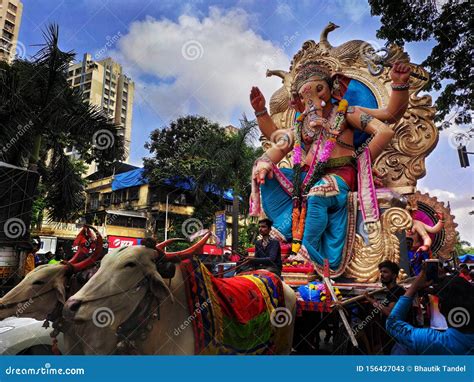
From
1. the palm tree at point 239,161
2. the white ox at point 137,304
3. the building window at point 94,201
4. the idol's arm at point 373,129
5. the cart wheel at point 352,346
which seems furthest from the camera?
the building window at point 94,201

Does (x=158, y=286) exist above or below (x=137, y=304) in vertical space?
above

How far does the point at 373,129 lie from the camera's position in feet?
19.4

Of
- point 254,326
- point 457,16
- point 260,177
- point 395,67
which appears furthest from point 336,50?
point 254,326

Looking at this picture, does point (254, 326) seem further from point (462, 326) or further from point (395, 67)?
point (395, 67)

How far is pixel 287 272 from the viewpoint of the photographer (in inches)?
205

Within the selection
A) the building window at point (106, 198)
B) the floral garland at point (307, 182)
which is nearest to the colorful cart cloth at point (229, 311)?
the floral garland at point (307, 182)

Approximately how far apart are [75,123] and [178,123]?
50.7ft

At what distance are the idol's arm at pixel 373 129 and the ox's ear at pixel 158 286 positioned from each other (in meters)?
4.54

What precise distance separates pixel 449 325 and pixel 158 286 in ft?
6.53

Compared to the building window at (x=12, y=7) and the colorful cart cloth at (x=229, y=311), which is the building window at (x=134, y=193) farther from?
the colorful cart cloth at (x=229, y=311)

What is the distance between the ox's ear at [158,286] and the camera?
2.44m

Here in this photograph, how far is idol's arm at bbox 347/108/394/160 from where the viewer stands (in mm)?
5809

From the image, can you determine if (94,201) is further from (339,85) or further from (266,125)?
(339,85)

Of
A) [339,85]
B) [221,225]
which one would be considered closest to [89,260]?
[339,85]
